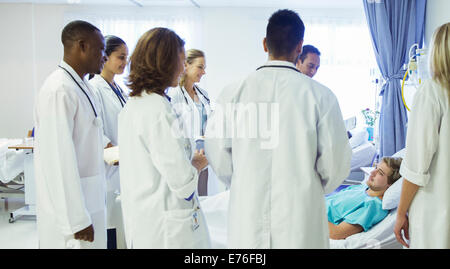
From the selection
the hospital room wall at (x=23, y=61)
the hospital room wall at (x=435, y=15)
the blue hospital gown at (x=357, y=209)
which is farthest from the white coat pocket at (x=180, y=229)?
the hospital room wall at (x=23, y=61)

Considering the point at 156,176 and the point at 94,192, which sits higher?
the point at 156,176

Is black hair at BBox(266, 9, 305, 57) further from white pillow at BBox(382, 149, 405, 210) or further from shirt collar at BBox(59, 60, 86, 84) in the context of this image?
white pillow at BBox(382, 149, 405, 210)

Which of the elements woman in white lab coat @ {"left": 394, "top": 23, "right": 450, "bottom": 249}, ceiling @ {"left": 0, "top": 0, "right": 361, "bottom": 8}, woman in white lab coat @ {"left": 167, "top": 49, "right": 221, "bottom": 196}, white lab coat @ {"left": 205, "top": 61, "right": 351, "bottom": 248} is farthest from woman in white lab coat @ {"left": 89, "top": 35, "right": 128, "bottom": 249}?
ceiling @ {"left": 0, "top": 0, "right": 361, "bottom": 8}

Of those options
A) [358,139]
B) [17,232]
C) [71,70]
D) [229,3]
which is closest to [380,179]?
[71,70]

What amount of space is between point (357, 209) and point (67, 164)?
164cm

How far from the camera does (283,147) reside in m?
1.33

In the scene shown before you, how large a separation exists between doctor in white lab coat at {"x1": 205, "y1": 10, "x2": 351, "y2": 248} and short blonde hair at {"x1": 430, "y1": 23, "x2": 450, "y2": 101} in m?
0.41

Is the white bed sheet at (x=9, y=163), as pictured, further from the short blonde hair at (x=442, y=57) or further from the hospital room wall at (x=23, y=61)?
the short blonde hair at (x=442, y=57)

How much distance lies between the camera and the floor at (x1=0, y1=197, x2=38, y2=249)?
3053 mm

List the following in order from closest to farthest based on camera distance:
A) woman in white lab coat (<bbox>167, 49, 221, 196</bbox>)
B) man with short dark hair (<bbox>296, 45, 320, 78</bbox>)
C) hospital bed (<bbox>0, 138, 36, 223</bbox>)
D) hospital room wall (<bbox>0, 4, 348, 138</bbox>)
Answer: man with short dark hair (<bbox>296, 45, 320, 78</bbox>)
woman in white lab coat (<bbox>167, 49, 221, 196</bbox>)
hospital bed (<bbox>0, 138, 36, 223</bbox>)
hospital room wall (<bbox>0, 4, 348, 138</bbox>)

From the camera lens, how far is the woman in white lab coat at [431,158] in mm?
1392

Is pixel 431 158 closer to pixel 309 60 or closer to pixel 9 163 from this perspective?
pixel 309 60

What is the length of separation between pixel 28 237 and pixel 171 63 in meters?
2.60

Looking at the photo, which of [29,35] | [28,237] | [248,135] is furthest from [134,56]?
[29,35]
